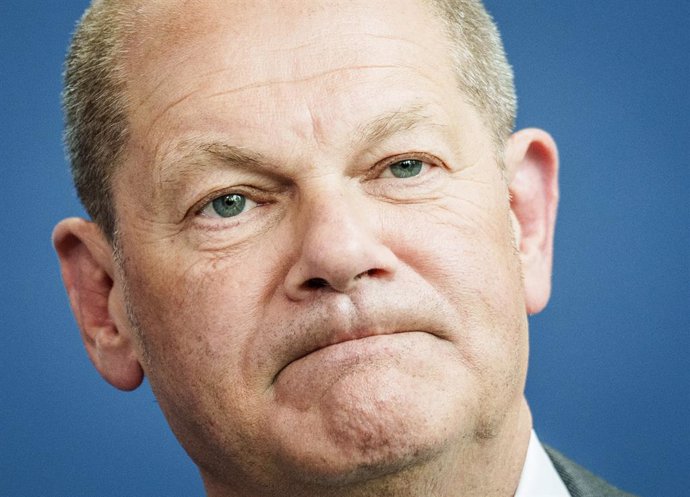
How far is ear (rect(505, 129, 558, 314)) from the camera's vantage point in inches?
103

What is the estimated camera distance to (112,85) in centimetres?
255

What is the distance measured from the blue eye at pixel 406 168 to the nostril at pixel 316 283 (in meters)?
0.38

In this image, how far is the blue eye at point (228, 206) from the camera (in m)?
2.29

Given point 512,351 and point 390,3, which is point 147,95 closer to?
point 390,3

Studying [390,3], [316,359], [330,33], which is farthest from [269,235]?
[390,3]

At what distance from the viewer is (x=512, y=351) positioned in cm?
226

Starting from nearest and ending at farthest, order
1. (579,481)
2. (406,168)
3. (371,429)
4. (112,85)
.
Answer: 1. (371,429)
2. (406,168)
3. (112,85)
4. (579,481)

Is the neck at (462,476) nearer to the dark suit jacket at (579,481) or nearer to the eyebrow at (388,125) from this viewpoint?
the dark suit jacket at (579,481)

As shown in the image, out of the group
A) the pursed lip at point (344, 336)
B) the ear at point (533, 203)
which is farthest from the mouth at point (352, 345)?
the ear at point (533, 203)

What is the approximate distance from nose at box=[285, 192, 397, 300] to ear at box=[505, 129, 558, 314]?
2.14 ft

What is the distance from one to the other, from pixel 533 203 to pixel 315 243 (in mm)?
920

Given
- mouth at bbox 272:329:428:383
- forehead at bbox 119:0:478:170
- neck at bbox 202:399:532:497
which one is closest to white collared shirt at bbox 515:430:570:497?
neck at bbox 202:399:532:497

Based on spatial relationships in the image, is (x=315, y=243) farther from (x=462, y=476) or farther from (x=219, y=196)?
(x=462, y=476)

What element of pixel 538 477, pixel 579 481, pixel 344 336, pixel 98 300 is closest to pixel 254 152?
pixel 344 336
